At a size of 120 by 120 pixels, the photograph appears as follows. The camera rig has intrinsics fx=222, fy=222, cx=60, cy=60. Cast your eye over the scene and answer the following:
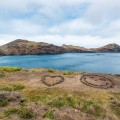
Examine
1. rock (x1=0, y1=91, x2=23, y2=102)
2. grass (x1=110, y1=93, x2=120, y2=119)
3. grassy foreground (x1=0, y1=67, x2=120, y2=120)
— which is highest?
rock (x1=0, y1=91, x2=23, y2=102)

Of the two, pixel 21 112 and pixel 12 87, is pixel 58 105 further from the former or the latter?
pixel 12 87

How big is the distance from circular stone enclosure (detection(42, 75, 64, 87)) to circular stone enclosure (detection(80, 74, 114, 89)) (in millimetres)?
4311

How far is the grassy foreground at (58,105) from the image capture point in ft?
80.7

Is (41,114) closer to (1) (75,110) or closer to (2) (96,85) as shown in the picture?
(1) (75,110)

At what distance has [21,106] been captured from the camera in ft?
87.9

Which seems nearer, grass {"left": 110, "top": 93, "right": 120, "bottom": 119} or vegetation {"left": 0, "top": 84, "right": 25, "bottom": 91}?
grass {"left": 110, "top": 93, "right": 120, "bottom": 119}

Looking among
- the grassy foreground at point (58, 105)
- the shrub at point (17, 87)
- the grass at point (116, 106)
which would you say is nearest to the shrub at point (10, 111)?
the grassy foreground at point (58, 105)

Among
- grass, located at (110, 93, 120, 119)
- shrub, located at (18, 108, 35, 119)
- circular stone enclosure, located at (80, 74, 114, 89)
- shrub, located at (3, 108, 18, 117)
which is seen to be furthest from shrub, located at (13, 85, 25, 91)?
grass, located at (110, 93, 120, 119)

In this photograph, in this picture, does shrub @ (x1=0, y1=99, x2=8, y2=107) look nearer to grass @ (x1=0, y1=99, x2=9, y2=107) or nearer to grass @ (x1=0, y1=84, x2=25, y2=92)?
grass @ (x1=0, y1=99, x2=9, y2=107)

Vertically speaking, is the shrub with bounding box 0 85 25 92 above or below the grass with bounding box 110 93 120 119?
above

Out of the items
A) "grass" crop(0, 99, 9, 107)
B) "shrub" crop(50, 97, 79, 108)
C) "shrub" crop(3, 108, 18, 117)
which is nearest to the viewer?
"shrub" crop(3, 108, 18, 117)

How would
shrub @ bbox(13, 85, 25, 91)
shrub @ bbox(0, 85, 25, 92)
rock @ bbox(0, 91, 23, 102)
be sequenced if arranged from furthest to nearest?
shrub @ bbox(13, 85, 25, 91), shrub @ bbox(0, 85, 25, 92), rock @ bbox(0, 91, 23, 102)

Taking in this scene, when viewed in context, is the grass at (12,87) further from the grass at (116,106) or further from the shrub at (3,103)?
the grass at (116,106)

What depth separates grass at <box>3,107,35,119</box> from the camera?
23.7 m
